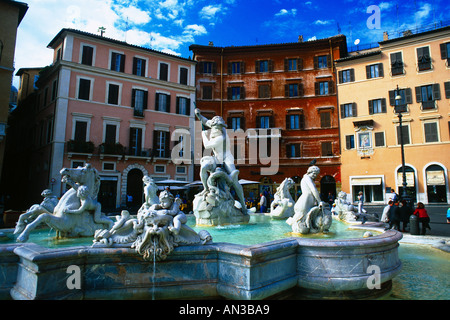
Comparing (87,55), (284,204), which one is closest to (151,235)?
(284,204)

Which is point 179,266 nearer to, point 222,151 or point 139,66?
point 222,151

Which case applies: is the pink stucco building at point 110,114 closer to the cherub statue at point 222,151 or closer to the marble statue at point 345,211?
the cherub statue at point 222,151

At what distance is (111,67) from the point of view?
2684cm

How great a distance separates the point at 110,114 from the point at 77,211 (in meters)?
23.6

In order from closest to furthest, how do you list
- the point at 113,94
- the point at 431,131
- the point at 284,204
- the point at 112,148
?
the point at 284,204 → the point at 112,148 → the point at 431,131 → the point at 113,94

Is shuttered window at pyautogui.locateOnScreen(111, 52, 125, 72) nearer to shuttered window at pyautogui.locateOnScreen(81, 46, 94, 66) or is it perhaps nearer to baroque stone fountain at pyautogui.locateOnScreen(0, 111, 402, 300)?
shuttered window at pyautogui.locateOnScreen(81, 46, 94, 66)

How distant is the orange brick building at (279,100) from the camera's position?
30094 millimetres

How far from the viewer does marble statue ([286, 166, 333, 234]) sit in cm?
509

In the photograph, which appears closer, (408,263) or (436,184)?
(408,263)

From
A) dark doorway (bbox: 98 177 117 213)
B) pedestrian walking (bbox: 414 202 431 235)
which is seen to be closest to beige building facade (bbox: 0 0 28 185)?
dark doorway (bbox: 98 177 117 213)

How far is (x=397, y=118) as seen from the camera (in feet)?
88.3

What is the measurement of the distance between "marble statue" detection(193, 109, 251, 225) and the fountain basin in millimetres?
3249
